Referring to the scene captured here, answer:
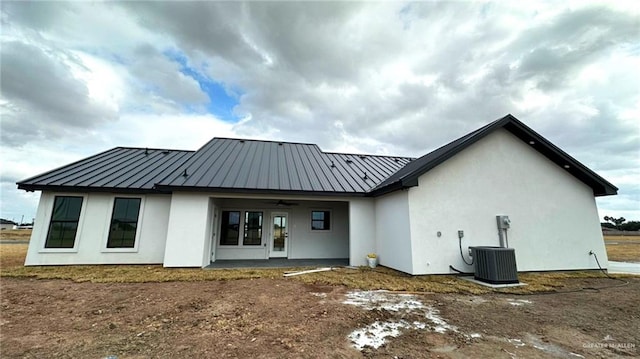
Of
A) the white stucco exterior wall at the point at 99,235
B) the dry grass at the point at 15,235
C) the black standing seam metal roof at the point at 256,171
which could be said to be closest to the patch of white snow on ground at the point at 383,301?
the black standing seam metal roof at the point at 256,171

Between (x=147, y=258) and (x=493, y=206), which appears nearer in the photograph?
(x=493, y=206)

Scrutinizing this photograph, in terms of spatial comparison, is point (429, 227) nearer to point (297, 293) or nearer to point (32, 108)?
point (297, 293)

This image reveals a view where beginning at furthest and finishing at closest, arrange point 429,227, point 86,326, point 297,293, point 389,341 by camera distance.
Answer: point 429,227 < point 297,293 < point 86,326 < point 389,341

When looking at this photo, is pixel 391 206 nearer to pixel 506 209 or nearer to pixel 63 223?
pixel 506 209

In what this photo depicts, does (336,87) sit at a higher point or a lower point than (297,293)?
higher

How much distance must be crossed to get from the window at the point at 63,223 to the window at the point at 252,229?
19.9ft

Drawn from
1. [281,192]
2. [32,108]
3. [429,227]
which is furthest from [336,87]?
[32,108]

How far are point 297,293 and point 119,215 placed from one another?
8001 millimetres

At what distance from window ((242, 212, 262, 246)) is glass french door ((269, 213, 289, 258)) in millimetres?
624

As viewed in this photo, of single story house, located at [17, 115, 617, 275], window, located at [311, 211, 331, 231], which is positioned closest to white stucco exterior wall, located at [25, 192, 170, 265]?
single story house, located at [17, 115, 617, 275]

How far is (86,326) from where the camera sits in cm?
377

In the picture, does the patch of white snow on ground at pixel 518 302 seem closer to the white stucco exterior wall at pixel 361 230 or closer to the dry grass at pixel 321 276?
the dry grass at pixel 321 276

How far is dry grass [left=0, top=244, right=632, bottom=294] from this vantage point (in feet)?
21.0

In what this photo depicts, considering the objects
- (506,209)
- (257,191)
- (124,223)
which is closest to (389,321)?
(257,191)
